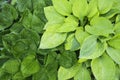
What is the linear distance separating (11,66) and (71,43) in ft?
0.94

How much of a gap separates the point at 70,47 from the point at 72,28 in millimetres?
82

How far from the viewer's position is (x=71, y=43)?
112 centimetres

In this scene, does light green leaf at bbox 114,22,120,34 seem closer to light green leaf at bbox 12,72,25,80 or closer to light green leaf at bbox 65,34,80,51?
light green leaf at bbox 65,34,80,51

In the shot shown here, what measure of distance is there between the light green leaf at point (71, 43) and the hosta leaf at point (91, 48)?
0.16ft

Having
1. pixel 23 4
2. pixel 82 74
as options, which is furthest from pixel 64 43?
pixel 23 4

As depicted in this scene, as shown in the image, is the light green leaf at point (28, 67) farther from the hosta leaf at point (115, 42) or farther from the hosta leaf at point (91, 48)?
the hosta leaf at point (115, 42)

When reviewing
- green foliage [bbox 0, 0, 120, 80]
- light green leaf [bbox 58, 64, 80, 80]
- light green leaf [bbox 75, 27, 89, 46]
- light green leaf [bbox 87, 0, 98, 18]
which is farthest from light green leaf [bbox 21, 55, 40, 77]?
light green leaf [bbox 87, 0, 98, 18]

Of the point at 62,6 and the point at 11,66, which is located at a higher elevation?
the point at 62,6

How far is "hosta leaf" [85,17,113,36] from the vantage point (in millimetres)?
1088

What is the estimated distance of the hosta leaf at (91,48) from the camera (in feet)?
3.50

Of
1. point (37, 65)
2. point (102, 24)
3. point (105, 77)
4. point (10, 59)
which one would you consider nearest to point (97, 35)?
point (102, 24)

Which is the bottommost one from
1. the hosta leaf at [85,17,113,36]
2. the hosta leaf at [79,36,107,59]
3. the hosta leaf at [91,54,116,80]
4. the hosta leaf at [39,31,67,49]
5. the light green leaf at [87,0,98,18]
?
the hosta leaf at [91,54,116,80]

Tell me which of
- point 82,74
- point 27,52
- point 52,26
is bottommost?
point 82,74

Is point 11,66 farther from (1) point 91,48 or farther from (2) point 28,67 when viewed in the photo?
(1) point 91,48
